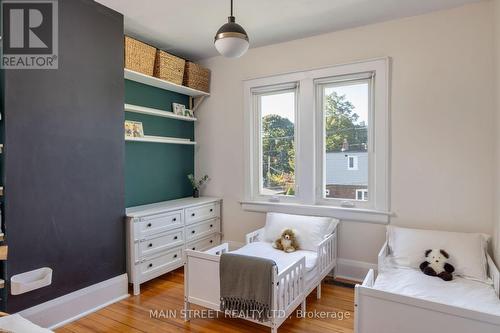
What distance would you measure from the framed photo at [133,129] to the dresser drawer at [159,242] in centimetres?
108

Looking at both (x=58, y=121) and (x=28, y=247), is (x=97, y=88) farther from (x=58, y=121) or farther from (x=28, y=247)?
(x=28, y=247)

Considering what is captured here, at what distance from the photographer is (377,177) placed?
10.1 feet

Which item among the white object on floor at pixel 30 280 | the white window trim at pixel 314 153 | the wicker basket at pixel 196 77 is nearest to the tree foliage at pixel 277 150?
the white window trim at pixel 314 153

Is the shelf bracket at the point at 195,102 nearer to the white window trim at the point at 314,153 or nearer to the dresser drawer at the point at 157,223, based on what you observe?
the white window trim at the point at 314,153

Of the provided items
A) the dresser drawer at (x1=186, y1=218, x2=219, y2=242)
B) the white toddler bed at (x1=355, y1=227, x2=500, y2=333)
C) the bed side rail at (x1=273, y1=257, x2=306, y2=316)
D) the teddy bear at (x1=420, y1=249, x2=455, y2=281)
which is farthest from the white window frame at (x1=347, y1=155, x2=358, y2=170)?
the dresser drawer at (x1=186, y1=218, x2=219, y2=242)

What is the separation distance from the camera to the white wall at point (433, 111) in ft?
8.65

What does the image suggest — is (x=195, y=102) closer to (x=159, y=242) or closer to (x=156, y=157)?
(x=156, y=157)

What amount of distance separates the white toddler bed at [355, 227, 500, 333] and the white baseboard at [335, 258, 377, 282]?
46cm

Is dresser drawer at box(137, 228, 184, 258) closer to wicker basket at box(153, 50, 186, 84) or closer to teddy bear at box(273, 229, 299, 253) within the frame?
teddy bear at box(273, 229, 299, 253)

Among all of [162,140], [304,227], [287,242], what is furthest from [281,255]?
[162,140]

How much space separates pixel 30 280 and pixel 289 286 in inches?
73.1

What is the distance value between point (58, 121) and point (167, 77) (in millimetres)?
1368

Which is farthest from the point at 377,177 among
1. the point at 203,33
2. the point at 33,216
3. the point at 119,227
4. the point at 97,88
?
the point at 33,216

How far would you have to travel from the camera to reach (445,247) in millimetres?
2553
